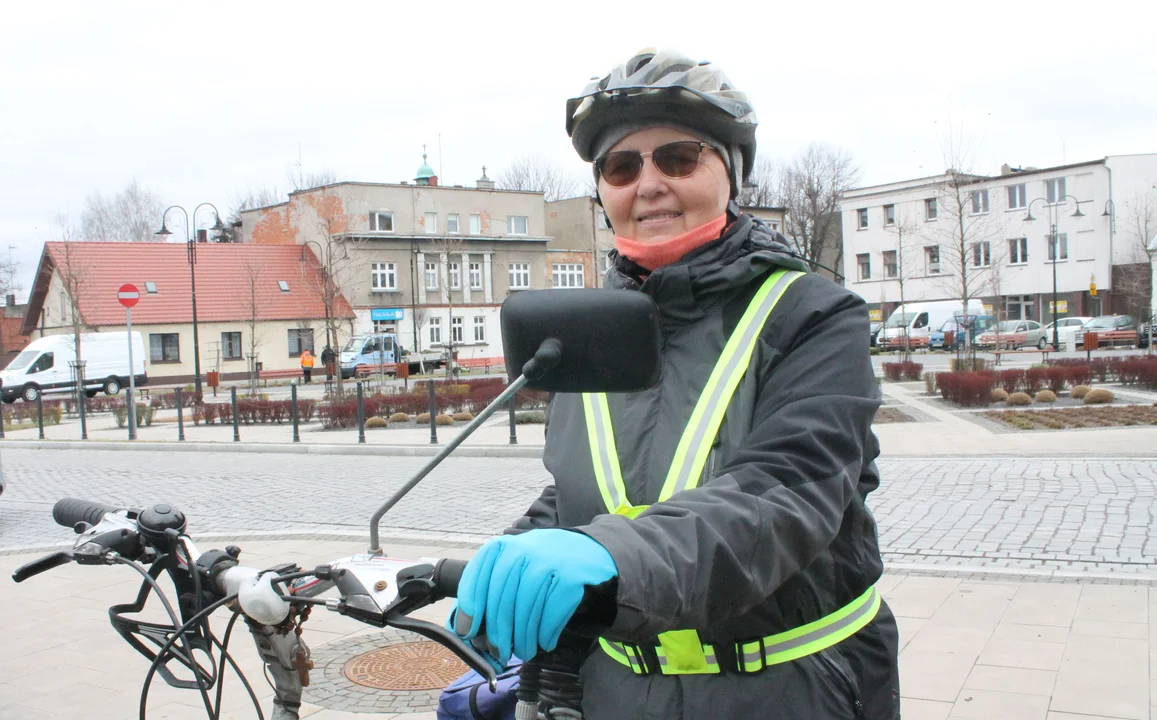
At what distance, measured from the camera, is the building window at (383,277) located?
55312mm

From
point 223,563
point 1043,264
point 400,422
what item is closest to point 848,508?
point 223,563

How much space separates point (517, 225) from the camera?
60500 millimetres

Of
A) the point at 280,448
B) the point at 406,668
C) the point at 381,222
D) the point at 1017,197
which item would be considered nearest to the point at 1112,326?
the point at 1017,197

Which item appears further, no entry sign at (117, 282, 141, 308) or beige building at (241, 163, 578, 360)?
beige building at (241, 163, 578, 360)

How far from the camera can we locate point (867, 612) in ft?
5.99

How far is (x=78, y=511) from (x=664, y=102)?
1589mm

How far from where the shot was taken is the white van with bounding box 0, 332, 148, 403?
123 ft

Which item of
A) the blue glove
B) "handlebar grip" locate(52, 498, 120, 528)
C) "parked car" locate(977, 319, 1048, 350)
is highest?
the blue glove

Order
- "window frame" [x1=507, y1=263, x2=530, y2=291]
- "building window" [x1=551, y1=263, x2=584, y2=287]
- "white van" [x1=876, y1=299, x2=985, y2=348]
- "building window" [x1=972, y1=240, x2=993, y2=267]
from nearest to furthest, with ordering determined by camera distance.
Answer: "white van" [x1=876, y1=299, x2=985, y2=348] → "building window" [x1=972, y1=240, x2=993, y2=267] → "window frame" [x1=507, y1=263, x2=530, y2=291] → "building window" [x1=551, y1=263, x2=584, y2=287]

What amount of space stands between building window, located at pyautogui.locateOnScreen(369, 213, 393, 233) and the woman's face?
179 feet

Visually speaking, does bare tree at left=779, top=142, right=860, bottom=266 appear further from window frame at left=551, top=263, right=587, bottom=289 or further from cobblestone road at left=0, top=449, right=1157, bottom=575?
cobblestone road at left=0, top=449, right=1157, bottom=575

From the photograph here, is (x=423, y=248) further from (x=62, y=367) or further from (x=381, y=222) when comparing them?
(x=62, y=367)

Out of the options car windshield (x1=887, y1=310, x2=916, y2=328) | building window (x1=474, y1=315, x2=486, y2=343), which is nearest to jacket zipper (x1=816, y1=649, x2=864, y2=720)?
car windshield (x1=887, y1=310, x2=916, y2=328)

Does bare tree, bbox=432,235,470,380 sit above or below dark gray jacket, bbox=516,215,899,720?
above
